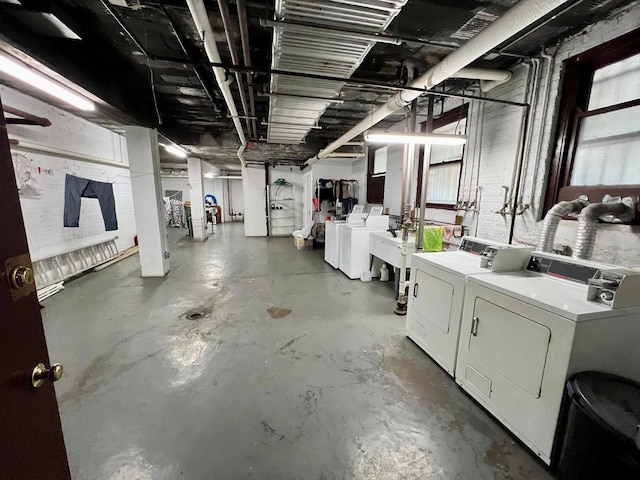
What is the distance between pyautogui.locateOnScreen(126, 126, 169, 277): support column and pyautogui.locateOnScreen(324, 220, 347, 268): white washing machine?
10.2 feet

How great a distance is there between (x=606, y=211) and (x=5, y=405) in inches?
130

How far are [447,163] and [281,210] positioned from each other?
6190 mm

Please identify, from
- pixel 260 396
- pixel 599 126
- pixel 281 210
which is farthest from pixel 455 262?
pixel 281 210

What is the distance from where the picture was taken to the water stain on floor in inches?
129

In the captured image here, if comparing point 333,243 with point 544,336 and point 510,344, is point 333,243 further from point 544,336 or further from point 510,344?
point 544,336

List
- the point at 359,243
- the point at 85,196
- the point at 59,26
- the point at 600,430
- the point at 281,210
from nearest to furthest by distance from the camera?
the point at 600,430
the point at 59,26
the point at 359,243
the point at 85,196
the point at 281,210

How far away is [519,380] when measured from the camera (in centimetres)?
158

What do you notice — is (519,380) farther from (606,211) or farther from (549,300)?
A: (606,211)

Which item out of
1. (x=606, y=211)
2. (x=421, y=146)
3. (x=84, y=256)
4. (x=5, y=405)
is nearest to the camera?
(x=5, y=405)

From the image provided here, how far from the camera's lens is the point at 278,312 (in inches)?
132

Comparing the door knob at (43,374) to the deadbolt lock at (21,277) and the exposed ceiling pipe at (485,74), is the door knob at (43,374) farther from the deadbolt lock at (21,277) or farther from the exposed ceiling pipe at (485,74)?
the exposed ceiling pipe at (485,74)

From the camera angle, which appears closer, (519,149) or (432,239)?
(519,149)

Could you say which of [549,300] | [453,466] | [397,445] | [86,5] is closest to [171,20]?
[86,5]

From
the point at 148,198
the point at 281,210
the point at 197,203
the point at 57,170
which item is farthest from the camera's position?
the point at 281,210
